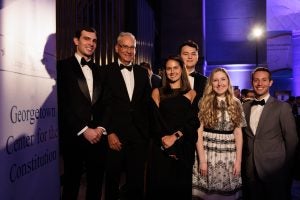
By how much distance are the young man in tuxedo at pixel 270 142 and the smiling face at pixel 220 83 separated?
280 mm

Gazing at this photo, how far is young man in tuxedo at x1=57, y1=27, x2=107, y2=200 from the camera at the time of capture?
9.73 feet

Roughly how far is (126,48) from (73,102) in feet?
2.53

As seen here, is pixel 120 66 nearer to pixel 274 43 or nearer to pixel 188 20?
pixel 188 20

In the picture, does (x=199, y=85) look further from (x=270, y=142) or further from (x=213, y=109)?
(x=270, y=142)

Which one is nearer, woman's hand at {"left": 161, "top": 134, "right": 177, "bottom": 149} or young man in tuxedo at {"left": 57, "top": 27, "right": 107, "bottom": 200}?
young man in tuxedo at {"left": 57, "top": 27, "right": 107, "bottom": 200}

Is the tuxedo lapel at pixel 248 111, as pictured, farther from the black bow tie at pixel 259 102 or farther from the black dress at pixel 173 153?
the black dress at pixel 173 153

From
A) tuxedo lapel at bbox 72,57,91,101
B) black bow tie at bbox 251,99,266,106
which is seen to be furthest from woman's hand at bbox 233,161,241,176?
tuxedo lapel at bbox 72,57,91,101

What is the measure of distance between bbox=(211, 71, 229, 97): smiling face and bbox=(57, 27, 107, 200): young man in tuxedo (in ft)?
3.44

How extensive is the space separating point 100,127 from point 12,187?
1.25 m

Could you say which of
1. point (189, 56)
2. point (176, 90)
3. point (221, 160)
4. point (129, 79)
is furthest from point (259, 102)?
point (129, 79)

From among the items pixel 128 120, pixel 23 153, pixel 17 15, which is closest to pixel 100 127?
pixel 128 120

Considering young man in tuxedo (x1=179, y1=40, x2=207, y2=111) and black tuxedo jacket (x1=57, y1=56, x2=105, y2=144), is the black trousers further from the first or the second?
young man in tuxedo (x1=179, y1=40, x2=207, y2=111)

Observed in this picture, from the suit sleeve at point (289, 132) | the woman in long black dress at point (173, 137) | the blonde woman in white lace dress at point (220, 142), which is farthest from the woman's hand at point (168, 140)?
the suit sleeve at point (289, 132)

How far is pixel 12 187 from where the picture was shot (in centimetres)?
187
